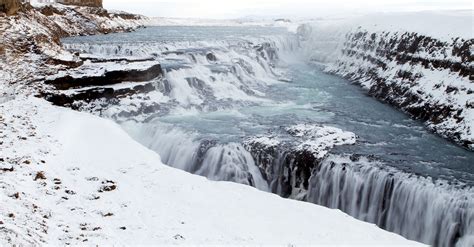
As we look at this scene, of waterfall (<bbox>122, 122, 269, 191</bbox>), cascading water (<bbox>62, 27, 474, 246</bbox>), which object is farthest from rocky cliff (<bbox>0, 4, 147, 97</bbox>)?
waterfall (<bbox>122, 122, 269, 191</bbox>)

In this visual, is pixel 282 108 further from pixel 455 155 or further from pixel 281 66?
pixel 281 66

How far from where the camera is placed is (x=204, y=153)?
1681 centimetres

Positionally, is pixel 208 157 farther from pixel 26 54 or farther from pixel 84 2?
pixel 84 2

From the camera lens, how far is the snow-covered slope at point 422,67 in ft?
62.7

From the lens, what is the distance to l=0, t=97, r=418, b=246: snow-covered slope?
8.44m

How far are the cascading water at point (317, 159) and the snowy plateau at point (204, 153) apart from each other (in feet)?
0.20

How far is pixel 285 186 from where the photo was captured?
51.2 ft

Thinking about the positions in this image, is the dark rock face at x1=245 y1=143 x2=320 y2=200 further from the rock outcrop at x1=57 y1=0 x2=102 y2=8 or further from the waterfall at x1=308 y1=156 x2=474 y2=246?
the rock outcrop at x1=57 y1=0 x2=102 y2=8

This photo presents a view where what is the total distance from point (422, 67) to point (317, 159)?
12109 millimetres

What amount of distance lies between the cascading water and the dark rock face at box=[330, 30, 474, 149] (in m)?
0.88

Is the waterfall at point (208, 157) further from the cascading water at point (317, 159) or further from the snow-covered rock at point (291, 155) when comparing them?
the snow-covered rock at point (291, 155)

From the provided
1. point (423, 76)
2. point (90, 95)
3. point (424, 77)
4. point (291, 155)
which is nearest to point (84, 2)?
point (90, 95)

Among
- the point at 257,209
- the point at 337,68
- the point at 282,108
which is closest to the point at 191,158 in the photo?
the point at 257,209

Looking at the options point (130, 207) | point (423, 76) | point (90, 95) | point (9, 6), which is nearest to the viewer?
point (130, 207)
